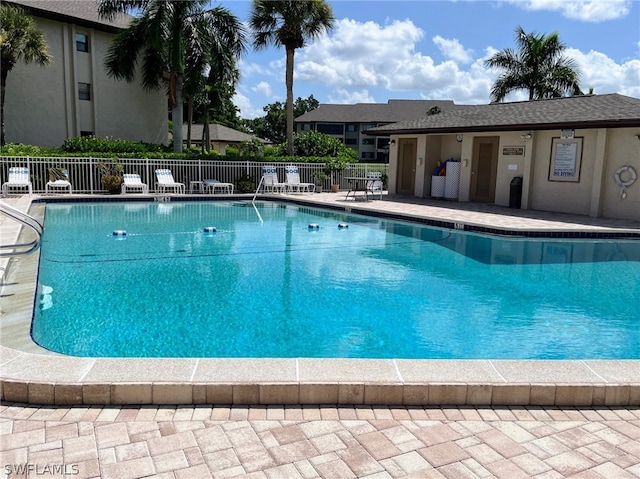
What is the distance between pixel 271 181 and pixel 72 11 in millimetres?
13817

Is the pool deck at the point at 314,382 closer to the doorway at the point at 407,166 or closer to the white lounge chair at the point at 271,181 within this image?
the white lounge chair at the point at 271,181

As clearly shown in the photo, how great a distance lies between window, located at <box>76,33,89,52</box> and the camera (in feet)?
84.7

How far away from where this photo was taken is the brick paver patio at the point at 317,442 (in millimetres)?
2738

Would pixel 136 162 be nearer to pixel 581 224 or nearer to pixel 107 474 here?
pixel 581 224

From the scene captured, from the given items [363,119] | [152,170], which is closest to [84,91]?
[152,170]

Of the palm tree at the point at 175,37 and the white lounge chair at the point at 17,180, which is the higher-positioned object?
the palm tree at the point at 175,37

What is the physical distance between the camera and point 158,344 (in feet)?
17.6

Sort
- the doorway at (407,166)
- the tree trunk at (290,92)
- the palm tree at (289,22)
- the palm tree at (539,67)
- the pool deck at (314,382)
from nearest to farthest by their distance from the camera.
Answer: the pool deck at (314,382)
the doorway at (407,166)
the palm tree at (289,22)
the tree trunk at (290,92)
the palm tree at (539,67)

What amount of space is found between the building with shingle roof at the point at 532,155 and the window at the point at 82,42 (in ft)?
51.8

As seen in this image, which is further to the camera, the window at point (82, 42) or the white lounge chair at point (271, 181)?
the window at point (82, 42)

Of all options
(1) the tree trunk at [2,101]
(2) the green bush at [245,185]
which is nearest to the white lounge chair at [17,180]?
(1) the tree trunk at [2,101]

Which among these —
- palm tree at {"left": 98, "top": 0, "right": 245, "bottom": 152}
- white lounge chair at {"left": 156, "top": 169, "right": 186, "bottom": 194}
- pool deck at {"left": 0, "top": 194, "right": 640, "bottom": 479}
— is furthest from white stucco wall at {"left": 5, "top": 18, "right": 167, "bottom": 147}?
pool deck at {"left": 0, "top": 194, "right": 640, "bottom": 479}

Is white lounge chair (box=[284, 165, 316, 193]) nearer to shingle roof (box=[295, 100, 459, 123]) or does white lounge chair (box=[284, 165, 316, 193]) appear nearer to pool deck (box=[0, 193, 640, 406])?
pool deck (box=[0, 193, 640, 406])

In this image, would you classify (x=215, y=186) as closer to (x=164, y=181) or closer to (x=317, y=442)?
(x=164, y=181)
